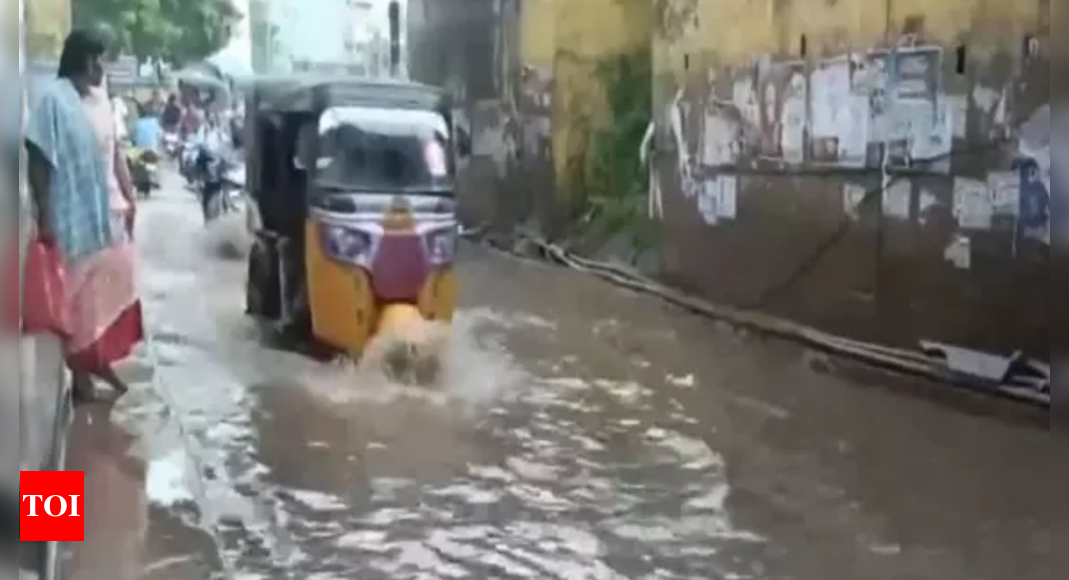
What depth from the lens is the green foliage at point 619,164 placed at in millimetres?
3285

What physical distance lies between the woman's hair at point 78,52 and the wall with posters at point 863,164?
122 cm

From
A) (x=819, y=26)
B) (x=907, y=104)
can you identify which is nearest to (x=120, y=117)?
(x=819, y=26)

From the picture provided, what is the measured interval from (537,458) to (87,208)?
0.94 m

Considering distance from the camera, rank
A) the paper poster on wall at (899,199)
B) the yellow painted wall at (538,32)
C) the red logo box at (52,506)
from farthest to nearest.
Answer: the paper poster on wall at (899,199) < the yellow painted wall at (538,32) < the red logo box at (52,506)

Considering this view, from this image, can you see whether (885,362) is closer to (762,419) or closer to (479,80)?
(762,419)

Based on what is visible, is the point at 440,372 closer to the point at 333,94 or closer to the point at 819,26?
the point at 333,94

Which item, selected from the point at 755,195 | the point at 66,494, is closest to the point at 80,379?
the point at 66,494

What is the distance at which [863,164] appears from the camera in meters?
3.53

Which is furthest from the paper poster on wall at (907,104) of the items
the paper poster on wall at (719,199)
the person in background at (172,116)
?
the person in background at (172,116)

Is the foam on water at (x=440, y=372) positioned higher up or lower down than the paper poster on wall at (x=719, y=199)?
lower down

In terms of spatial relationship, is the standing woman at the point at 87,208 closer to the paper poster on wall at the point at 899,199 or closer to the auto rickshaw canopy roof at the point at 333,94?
the auto rickshaw canopy roof at the point at 333,94

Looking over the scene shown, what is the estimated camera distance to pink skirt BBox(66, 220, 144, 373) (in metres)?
2.73

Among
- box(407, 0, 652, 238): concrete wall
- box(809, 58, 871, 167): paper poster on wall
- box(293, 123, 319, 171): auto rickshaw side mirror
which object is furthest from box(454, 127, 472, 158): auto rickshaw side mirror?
box(809, 58, 871, 167): paper poster on wall

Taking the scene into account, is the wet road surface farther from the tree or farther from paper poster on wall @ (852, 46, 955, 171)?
paper poster on wall @ (852, 46, 955, 171)
